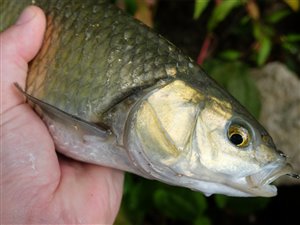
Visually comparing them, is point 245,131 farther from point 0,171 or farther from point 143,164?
point 0,171

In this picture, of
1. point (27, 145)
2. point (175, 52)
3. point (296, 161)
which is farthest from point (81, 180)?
point (296, 161)

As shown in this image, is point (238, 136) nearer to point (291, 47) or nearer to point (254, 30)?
point (254, 30)

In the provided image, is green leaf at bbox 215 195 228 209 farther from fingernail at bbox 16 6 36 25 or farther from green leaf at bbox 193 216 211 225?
fingernail at bbox 16 6 36 25

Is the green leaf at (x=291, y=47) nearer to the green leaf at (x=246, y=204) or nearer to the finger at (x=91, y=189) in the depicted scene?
the green leaf at (x=246, y=204)

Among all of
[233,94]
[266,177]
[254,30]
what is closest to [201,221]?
[233,94]

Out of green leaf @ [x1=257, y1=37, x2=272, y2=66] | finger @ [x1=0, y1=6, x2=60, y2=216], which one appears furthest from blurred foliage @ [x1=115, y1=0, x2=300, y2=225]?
finger @ [x1=0, y1=6, x2=60, y2=216]

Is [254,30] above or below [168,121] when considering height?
above
